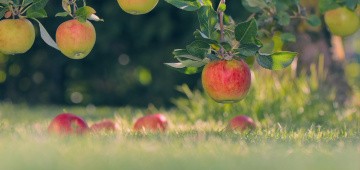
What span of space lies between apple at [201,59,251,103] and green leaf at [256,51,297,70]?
87mm

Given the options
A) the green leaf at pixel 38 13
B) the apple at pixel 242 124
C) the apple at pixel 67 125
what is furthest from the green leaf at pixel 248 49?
the apple at pixel 242 124

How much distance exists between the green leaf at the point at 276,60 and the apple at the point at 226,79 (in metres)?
0.09

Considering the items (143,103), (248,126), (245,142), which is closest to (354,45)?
(143,103)

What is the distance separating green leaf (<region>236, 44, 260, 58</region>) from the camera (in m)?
3.41

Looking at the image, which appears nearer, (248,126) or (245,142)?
(245,142)

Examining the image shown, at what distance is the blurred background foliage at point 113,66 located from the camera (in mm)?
7941

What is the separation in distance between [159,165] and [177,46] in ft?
16.8

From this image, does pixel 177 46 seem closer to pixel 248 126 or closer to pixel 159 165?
pixel 248 126

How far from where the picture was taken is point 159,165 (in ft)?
9.82

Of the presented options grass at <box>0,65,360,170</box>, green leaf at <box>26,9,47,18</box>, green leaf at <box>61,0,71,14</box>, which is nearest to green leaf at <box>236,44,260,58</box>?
grass at <box>0,65,360,170</box>

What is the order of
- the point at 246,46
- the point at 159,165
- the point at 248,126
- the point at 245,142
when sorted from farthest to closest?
1. the point at 248,126
2. the point at 245,142
3. the point at 246,46
4. the point at 159,165

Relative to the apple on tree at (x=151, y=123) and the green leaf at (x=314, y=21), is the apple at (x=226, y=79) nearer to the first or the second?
the green leaf at (x=314, y=21)

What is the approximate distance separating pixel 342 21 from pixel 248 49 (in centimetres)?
96

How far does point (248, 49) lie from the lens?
3434 millimetres
